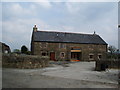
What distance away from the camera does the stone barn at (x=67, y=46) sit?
29.3 m

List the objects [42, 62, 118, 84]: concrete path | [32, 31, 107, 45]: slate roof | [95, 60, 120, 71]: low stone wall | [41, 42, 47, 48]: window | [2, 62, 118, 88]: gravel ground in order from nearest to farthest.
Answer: [2, 62, 118, 88]: gravel ground
[42, 62, 118, 84]: concrete path
[95, 60, 120, 71]: low stone wall
[41, 42, 47, 48]: window
[32, 31, 107, 45]: slate roof

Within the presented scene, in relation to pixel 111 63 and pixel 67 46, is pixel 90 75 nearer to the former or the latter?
pixel 111 63

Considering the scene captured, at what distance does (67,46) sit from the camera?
31250 mm

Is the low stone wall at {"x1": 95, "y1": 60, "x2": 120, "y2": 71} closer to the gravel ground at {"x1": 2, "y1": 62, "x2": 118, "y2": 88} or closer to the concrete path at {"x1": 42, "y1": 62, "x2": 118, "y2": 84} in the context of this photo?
the concrete path at {"x1": 42, "y1": 62, "x2": 118, "y2": 84}

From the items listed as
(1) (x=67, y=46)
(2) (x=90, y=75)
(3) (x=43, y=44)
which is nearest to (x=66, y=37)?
(1) (x=67, y=46)

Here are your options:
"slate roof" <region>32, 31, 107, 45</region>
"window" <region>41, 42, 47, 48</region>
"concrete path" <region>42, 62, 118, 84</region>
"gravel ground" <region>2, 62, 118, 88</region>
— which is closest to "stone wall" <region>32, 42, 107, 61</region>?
"window" <region>41, 42, 47, 48</region>

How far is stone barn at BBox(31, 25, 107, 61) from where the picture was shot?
1152 inches

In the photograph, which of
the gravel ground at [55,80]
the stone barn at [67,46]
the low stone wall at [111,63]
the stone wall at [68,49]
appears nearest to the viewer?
the gravel ground at [55,80]

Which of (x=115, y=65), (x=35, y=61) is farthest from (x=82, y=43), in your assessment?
(x=35, y=61)

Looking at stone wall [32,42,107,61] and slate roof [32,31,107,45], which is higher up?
slate roof [32,31,107,45]

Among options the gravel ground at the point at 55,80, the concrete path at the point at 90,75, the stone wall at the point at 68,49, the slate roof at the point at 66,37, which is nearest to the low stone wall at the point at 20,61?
the gravel ground at the point at 55,80

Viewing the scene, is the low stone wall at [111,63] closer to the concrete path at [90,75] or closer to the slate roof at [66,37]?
the concrete path at [90,75]

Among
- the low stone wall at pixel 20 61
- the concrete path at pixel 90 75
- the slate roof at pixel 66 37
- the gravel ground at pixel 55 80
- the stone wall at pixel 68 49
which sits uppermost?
the slate roof at pixel 66 37

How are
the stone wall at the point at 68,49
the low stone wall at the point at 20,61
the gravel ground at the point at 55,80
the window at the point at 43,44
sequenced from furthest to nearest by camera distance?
the window at the point at 43,44, the stone wall at the point at 68,49, the low stone wall at the point at 20,61, the gravel ground at the point at 55,80
